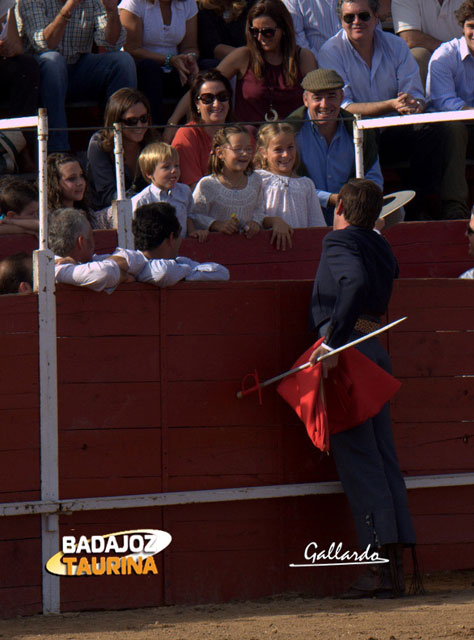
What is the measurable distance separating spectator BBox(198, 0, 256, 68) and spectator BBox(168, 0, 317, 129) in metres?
0.61

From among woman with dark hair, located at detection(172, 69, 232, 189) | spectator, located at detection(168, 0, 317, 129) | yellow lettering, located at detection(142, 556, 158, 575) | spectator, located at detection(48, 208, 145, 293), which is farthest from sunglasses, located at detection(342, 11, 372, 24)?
yellow lettering, located at detection(142, 556, 158, 575)

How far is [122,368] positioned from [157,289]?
37 centimetres

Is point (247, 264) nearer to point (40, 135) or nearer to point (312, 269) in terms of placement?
point (312, 269)

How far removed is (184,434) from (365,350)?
2.79 feet

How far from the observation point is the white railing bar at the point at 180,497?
4.88m

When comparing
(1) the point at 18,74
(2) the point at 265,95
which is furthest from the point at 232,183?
(1) the point at 18,74

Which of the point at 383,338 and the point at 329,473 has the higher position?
the point at 383,338

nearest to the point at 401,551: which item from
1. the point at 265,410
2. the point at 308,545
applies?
the point at 308,545

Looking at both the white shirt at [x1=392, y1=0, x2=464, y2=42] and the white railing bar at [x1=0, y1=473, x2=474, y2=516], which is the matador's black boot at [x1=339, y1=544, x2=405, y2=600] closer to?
the white railing bar at [x1=0, y1=473, x2=474, y2=516]

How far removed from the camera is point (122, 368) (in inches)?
199

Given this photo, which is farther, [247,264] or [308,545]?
[247,264]

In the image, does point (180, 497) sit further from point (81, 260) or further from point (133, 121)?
point (133, 121)

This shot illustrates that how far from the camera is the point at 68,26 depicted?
752 cm

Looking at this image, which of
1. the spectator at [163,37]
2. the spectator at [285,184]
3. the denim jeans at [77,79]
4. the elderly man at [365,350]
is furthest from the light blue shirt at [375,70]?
the elderly man at [365,350]
